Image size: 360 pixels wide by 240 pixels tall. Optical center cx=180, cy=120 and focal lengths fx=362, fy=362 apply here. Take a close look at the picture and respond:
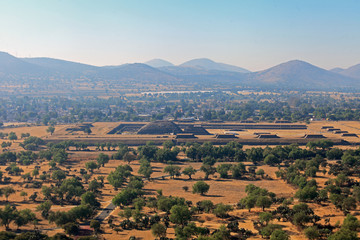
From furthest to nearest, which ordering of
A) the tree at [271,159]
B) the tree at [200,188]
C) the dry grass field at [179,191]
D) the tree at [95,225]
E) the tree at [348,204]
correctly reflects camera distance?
1. the tree at [271,159]
2. the tree at [200,188]
3. the tree at [348,204]
4. the dry grass field at [179,191]
5. the tree at [95,225]

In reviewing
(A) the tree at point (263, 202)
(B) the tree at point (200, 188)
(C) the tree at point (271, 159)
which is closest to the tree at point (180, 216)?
(A) the tree at point (263, 202)

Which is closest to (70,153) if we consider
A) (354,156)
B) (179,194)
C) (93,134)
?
(93,134)

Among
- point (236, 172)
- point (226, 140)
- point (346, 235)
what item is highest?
point (346, 235)

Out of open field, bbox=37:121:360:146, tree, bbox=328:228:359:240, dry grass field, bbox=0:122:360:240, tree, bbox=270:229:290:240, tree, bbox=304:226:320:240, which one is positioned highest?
tree, bbox=328:228:359:240

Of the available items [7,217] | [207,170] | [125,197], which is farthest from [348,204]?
[7,217]

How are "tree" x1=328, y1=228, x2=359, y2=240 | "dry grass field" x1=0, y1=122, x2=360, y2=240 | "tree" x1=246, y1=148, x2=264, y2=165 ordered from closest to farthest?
1. "tree" x1=328, y1=228, x2=359, y2=240
2. "dry grass field" x1=0, y1=122, x2=360, y2=240
3. "tree" x1=246, y1=148, x2=264, y2=165

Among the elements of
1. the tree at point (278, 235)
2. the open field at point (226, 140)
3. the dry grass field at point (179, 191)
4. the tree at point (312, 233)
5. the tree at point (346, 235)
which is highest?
the tree at point (346, 235)

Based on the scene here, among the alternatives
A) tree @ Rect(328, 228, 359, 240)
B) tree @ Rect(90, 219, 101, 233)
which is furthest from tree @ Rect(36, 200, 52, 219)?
tree @ Rect(328, 228, 359, 240)

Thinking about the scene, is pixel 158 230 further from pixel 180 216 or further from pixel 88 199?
pixel 88 199

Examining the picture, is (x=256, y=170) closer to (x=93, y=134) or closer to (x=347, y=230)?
(x=347, y=230)

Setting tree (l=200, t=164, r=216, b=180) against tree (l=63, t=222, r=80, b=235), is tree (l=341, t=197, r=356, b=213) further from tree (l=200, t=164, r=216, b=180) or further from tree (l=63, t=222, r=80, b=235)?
tree (l=63, t=222, r=80, b=235)

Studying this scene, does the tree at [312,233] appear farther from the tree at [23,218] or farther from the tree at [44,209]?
the tree at [44,209]
